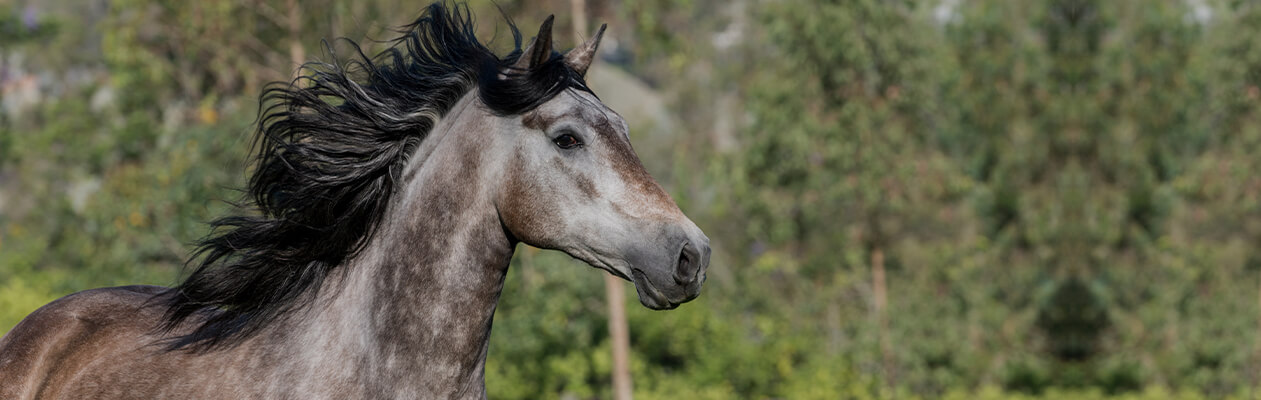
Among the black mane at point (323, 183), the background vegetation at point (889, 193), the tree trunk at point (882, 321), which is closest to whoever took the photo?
the black mane at point (323, 183)

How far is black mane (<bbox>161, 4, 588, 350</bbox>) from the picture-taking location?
9.91ft

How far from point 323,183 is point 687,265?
1.14 metres

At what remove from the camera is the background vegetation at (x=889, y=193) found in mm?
8891

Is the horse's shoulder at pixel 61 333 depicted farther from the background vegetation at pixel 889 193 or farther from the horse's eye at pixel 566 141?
the background vegetation at pixel 889 193

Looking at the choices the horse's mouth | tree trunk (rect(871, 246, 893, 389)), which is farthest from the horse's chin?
tree trunk (rect(871, 246, 893, 389))

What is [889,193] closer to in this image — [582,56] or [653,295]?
[582,56]

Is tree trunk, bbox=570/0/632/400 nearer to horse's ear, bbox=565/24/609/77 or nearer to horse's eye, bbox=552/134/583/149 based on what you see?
horse's ear, bbox=565/24/609/77

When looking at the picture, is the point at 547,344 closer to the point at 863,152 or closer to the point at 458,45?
the point at 863,152

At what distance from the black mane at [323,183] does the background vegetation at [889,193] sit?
3.99m

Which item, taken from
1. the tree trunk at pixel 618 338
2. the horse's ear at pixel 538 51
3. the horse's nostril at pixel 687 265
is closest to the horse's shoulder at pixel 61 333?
the horse's ear at pixel 538 51

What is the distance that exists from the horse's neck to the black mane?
16cm

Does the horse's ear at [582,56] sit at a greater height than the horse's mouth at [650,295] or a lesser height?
greater

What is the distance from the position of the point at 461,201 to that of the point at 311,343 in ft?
1.93

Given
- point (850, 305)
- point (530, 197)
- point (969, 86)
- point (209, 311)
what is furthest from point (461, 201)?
point (850, 305)
